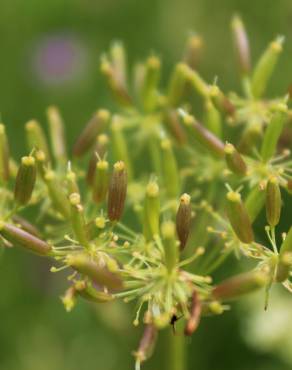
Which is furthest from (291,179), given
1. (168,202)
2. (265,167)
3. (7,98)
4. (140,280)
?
(7,98)

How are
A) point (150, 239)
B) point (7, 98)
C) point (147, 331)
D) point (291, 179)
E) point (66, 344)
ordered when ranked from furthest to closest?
point (7, 98) → point (66, 344) → point (291, 179) → point (150, 239) → point (147, 331)

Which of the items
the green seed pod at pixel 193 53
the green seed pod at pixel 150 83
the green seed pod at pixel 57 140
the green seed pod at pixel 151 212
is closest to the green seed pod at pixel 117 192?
the green seed pod at pixel 151 212

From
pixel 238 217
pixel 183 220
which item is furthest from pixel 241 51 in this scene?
pixel 183 220

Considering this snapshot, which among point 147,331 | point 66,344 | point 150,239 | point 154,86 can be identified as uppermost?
point 154,86

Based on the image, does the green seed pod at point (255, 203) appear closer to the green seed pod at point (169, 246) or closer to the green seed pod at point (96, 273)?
the green seed pod at point (169, 246)

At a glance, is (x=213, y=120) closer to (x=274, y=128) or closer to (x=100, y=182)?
(x=274, y=128)

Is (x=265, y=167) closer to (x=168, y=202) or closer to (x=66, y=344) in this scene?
(x=168, y=202)
